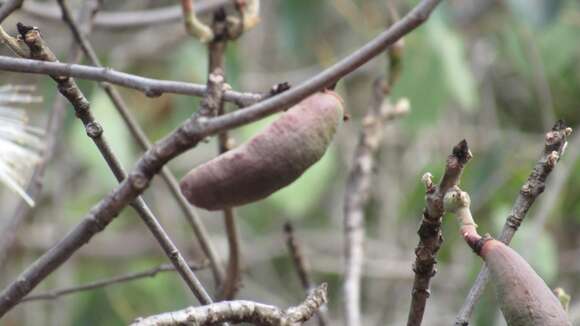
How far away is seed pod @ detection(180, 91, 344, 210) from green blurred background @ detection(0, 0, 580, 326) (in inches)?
57.0

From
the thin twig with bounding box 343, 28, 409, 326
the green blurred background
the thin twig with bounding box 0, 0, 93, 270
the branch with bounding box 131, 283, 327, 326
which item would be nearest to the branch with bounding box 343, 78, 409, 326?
the thin twig with bounding box 343, 28, 409, 326

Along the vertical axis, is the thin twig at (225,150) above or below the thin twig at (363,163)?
below

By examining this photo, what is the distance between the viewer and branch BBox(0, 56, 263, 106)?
2.36 ft

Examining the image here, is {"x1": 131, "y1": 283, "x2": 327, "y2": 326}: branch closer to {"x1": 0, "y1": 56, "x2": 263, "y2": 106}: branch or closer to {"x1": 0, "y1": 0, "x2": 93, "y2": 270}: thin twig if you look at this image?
{"x1": 0, "y1": 56, "x2": 263, "y2": 106}: branch

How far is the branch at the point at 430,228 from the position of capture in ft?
2.19

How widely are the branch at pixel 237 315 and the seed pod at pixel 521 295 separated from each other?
143 millimetres

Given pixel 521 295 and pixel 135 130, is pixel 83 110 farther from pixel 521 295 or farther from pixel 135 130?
pixel 135 130

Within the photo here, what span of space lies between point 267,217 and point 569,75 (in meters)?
1.02

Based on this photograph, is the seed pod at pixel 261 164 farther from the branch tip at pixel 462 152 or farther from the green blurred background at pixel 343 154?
the green blurred background at pixel 343 154

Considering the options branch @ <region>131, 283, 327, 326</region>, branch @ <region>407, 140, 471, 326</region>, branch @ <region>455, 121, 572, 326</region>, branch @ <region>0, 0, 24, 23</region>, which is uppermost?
branch @ <region>0, 0, 24, 23</region>

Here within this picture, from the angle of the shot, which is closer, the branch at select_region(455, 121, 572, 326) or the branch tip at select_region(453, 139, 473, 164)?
the branch tip at select_region(453, 139, 473, 164)

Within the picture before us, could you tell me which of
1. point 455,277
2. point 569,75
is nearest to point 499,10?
point 569,75

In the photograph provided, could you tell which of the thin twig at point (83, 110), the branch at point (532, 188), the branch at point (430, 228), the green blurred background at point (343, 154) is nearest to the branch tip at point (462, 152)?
the branch at point (430, 228)

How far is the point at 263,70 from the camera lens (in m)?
3.63
